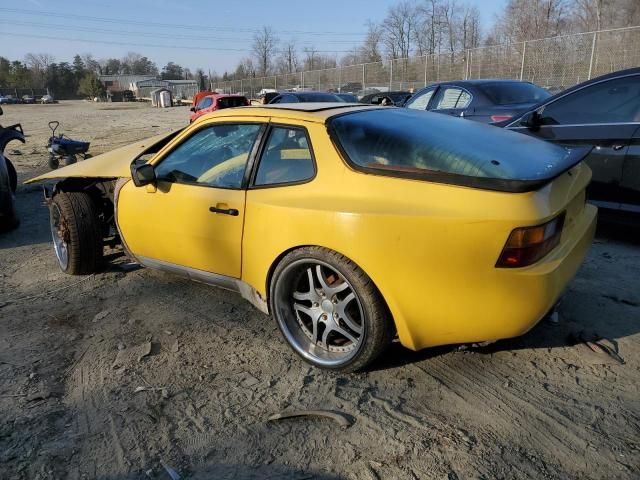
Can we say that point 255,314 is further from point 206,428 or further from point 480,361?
point 480,361

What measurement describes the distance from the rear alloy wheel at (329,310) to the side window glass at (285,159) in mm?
447

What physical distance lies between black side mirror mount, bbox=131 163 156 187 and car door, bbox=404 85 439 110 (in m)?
5.90

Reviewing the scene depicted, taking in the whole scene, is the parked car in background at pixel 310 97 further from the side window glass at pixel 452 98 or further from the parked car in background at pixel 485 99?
the side window glass at pixel 452 98

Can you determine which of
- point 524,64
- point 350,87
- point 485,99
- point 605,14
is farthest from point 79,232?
point 605,14

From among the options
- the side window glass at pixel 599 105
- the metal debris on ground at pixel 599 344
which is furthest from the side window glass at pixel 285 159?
the side window glass at pixel 599 105

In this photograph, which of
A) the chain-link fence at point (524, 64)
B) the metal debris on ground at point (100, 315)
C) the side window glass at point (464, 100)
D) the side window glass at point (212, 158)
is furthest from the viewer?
the chain-link fence at point (524, 64)

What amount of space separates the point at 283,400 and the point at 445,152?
1514mm

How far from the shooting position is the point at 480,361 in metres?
2.77

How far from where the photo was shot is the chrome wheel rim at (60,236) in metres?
4.21

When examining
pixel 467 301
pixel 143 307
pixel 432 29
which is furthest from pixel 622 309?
pixel 432 29

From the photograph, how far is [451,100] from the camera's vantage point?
7840 millimetres

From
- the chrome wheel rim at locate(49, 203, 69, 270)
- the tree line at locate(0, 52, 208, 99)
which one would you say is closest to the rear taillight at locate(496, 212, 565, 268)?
the chrome wheel rim at locate(49, 203, 69, 270)

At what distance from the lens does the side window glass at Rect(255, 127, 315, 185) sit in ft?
9.12

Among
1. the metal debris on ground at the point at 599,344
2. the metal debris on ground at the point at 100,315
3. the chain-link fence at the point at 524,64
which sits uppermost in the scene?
the chain-link fence at the point at 524,64
